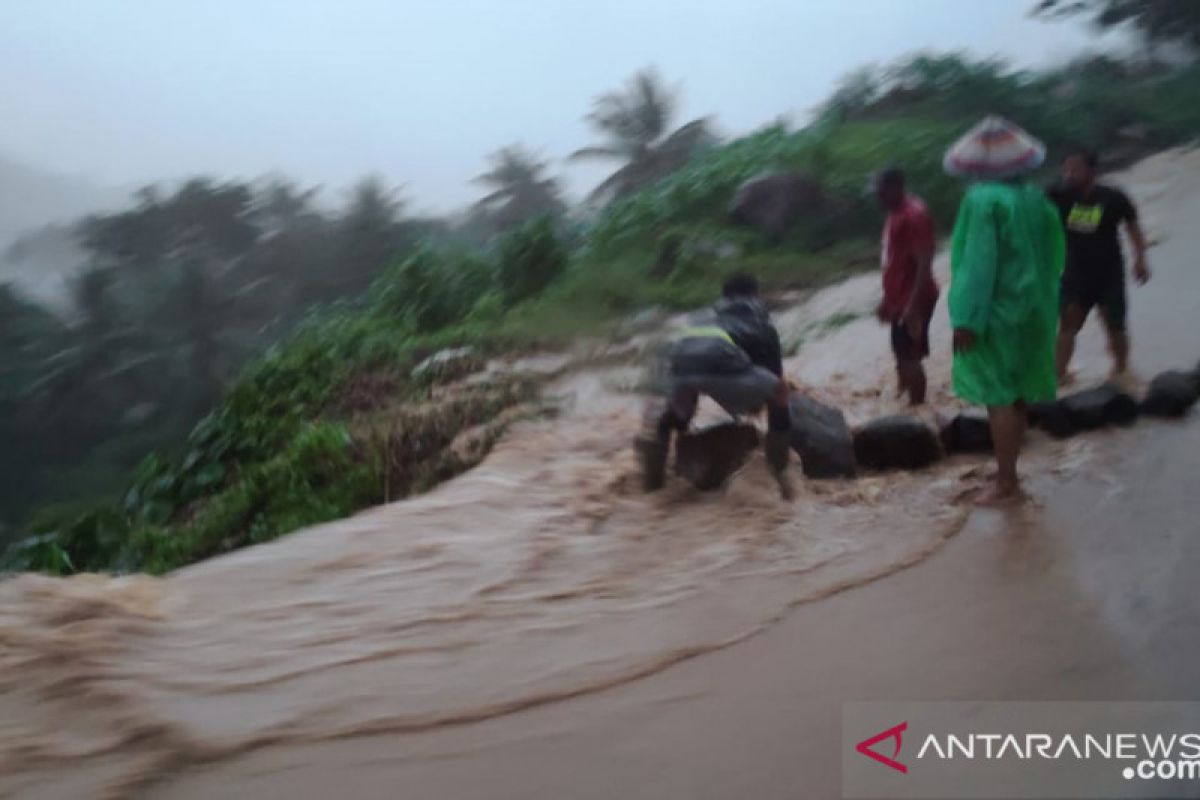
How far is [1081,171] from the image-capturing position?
17.3ft

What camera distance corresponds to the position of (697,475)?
4.84 m

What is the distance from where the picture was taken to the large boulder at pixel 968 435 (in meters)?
5.00

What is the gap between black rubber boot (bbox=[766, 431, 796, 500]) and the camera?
472 centimetres

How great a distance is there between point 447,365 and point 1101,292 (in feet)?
11.8

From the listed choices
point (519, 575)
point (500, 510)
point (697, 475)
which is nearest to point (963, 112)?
point (697, 475)

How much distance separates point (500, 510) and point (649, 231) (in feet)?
9.97

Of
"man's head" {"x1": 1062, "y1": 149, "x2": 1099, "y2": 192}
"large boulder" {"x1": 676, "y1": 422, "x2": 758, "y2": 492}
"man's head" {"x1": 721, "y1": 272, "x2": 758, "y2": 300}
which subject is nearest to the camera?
"large boulder" {"x1": 676, "y1": 422, "x2": 758, "y2": 492}

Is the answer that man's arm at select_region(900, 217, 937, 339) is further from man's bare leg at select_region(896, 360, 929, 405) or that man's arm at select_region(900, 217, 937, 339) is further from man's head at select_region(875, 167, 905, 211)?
man's bare leg at select_region(896, 360, 929, 405)

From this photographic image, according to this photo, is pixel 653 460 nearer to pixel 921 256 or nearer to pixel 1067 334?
pixel 921 256

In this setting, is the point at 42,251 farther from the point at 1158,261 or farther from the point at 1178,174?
the point at 1178,174

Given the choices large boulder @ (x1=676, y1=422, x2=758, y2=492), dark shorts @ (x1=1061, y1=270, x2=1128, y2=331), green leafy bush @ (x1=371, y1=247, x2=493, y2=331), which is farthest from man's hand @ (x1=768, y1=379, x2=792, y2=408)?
green leafy bush @ (x1=371, y1=247, x2=493, y2=331)

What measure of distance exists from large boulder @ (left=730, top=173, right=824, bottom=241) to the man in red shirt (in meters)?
1.89

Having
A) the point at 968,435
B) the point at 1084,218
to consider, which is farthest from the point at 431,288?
the point at 1084,218

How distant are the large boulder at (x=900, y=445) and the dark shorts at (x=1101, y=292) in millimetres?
1211
